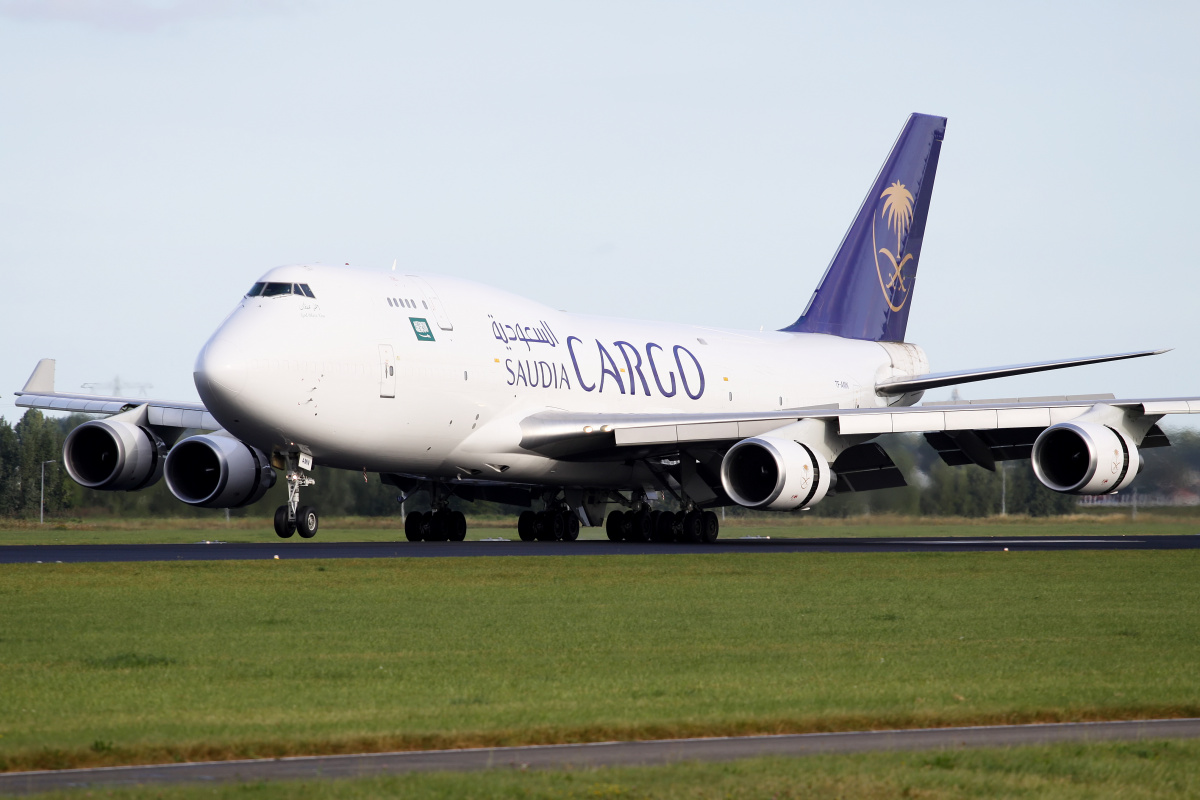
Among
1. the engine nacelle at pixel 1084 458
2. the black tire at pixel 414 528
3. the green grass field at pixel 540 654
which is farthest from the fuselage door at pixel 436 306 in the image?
the engine nacelle at pixel 1084 458

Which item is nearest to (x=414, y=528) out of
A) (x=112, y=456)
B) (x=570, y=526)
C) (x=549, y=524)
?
(x=549, y=524)

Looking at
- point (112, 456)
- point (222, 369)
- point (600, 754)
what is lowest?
point (600, 754)

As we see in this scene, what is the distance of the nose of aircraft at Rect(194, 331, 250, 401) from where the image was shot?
2447 centimetres

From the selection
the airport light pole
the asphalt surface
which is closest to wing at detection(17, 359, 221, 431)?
the airport light pole

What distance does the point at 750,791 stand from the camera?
24.5 ft

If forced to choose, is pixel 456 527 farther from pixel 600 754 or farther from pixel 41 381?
pixel 600 754

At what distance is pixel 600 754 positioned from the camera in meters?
8.44

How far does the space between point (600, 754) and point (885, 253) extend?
34579 millimetres

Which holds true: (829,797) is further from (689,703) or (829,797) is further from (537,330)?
(537,330)

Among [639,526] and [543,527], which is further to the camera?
[543,527]

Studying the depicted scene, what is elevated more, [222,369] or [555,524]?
[222,369]

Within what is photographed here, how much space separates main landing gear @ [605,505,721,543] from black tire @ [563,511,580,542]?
2.34ft

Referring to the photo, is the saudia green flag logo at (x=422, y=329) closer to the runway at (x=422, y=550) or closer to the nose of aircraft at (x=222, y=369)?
the nose of aircraft at (x=222, y=369)

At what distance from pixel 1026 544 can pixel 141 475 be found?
17.2 m
